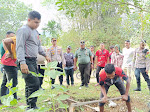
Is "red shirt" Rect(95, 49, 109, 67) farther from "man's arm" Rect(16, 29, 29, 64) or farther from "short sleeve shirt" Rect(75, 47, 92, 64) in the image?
"man's arm" Rect(16, 29, 29, 64)

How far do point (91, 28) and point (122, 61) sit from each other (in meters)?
9.78

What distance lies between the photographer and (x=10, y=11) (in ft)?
46.2

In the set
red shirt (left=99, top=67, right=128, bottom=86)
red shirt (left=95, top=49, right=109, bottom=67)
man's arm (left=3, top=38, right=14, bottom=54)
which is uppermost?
man's arm (left=3, top=38, right=14, bottom=54)

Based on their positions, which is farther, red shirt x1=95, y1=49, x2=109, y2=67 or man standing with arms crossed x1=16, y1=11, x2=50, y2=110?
red shirt x1=95, y1=49, x2=109, y2=67

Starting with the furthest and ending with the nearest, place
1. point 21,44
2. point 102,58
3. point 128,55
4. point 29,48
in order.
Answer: point 102,58, point 128,55, point 29,48, point 21,44

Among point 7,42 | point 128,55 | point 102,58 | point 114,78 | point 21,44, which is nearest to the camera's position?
point 21,44

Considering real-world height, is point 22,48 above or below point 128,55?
above

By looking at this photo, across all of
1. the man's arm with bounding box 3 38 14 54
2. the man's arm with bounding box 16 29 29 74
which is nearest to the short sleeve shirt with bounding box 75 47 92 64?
the man's arm with bounding box 3 38 14 54

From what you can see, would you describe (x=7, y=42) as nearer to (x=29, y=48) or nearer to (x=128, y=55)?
(x=29, y=48)

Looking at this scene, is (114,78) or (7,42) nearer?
(7,42)

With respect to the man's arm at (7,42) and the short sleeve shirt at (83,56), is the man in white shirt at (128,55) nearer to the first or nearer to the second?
the short sleeve shirt at (83,56)

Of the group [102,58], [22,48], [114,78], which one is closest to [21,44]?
[22,48]

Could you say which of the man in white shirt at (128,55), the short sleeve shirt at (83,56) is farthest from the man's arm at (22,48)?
the man in white shirt at (128,55)

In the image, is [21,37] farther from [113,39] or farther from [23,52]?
[113,39]
